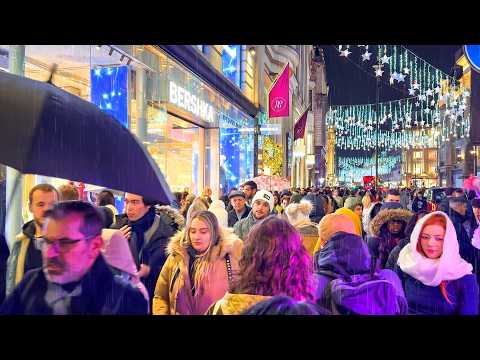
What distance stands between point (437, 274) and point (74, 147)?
3140 mm

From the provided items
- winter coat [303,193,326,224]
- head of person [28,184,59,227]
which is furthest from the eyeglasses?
winter coat [303,193,326,224]

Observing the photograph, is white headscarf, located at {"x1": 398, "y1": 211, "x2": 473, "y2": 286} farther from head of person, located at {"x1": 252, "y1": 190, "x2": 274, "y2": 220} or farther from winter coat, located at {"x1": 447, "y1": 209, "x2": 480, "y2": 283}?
head of person, located at {"x1": 252, "y1": 190, "x2": 274, "y2": 220}

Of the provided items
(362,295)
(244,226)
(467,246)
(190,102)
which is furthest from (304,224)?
(190,102)

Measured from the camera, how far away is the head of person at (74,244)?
434 centimetres

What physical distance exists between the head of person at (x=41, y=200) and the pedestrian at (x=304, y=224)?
2.81 m

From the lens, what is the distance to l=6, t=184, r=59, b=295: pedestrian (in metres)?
4.93

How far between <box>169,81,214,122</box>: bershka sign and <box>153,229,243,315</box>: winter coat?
724 centimetres

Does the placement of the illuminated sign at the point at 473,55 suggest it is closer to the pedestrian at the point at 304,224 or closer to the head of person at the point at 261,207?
the pedestrian at the point at 304,224

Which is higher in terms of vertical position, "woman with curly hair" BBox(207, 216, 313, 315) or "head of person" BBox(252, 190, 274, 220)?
"head of person" BBox(252, 190, 274, 220)

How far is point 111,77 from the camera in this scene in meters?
8.70

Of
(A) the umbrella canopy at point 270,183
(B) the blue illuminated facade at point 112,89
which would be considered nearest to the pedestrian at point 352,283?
(B) the blue illuminated facade at point 112,89

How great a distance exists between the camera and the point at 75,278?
4410 mm
